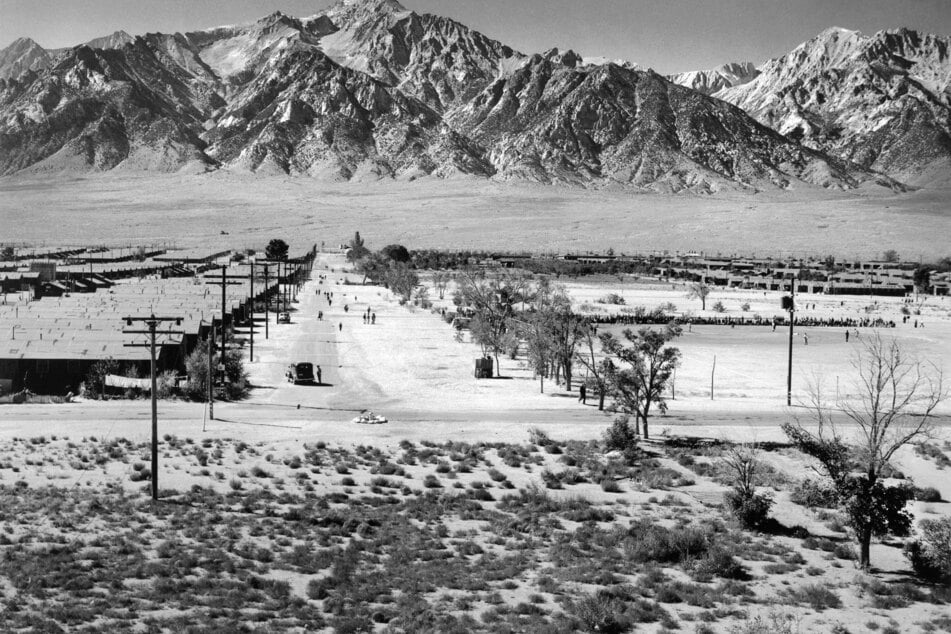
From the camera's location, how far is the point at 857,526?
1977 centimetres

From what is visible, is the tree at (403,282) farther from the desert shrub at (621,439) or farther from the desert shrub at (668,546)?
the desert shrub at (668,546)

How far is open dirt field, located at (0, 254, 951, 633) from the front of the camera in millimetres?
16516

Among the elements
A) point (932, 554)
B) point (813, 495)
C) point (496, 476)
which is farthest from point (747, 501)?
point (496, 476)

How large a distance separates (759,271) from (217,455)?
117 meters

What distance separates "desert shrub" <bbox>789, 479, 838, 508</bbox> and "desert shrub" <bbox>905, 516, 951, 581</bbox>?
172 cm

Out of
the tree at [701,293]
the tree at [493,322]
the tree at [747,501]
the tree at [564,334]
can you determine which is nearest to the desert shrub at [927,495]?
the tree at [747,501]

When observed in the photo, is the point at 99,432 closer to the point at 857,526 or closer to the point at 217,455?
the point at 217,455

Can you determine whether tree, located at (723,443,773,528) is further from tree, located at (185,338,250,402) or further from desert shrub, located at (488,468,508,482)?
tree, located at (185,338,250,402)

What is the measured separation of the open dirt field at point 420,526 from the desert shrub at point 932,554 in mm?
343

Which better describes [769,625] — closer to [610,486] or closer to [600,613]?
[600,613]

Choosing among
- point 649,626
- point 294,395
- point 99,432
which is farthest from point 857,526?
point 294,395

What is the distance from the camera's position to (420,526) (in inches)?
855

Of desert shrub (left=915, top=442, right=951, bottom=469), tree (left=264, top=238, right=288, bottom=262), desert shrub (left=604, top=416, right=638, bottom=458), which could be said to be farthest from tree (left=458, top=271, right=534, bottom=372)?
tree (left=264, top=238, right=288, bottom=262)

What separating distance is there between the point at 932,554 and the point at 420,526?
1023 cm
